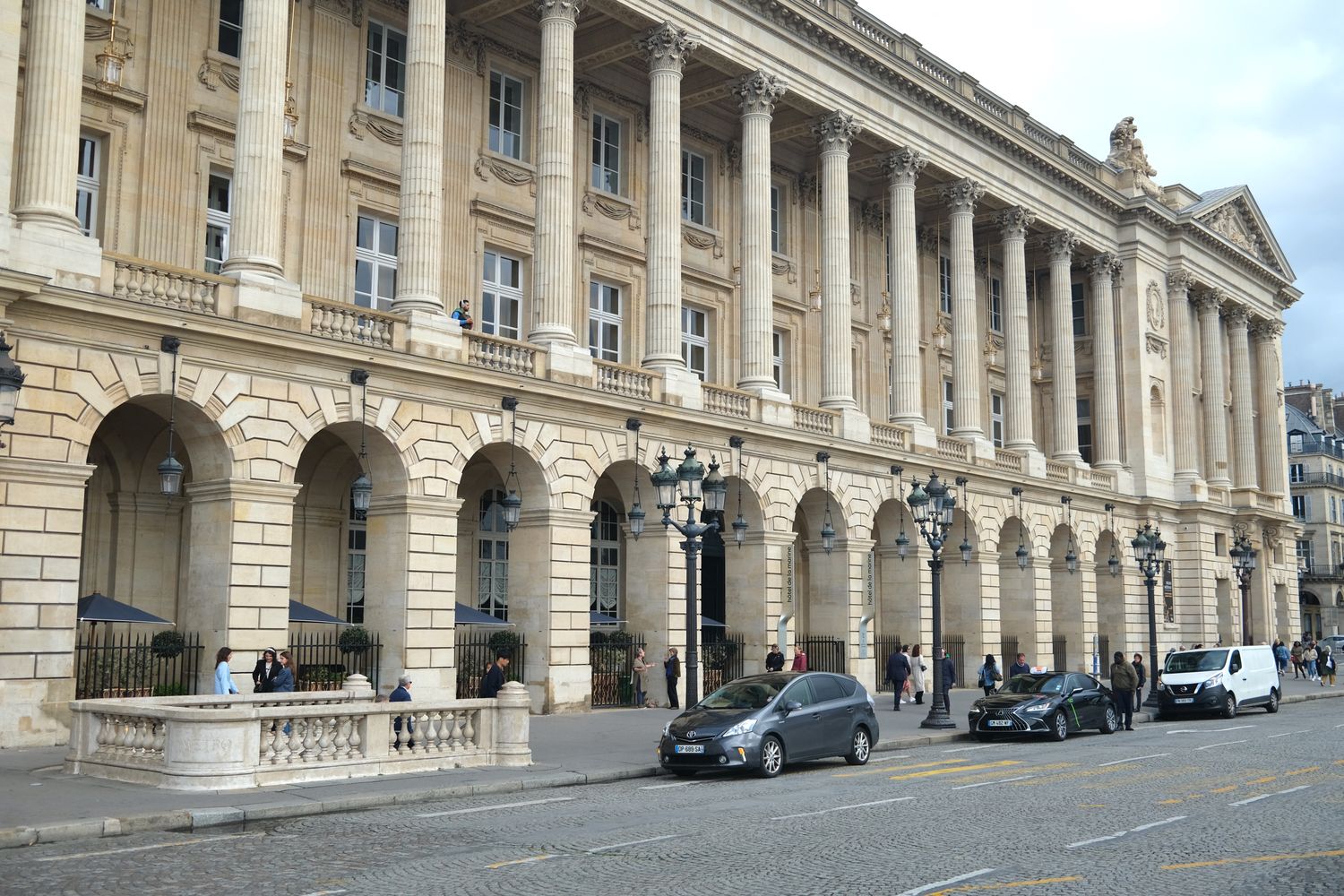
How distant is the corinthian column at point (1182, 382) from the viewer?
56094mm

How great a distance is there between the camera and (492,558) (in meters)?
33.2

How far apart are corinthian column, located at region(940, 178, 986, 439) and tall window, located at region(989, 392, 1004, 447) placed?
322 inches

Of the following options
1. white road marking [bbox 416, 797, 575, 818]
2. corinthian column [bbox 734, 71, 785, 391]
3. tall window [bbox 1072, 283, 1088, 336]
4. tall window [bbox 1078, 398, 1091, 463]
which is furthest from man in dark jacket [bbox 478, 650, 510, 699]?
tall window [bbox 1072, 283, 1088, 336]

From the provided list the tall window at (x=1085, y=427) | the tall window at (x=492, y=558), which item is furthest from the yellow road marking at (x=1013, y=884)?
the tall window at (x=1085, y=427)

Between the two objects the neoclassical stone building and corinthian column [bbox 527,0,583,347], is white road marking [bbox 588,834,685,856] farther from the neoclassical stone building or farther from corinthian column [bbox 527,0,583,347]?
corinthian column [bbox 527,0,583,347]

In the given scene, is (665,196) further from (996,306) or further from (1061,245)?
(996,306)

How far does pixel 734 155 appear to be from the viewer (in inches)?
1594

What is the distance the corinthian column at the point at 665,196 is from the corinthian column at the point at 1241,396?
38.7 m

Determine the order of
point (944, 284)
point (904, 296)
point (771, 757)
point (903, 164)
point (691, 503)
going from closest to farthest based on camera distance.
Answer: point (771, 757) → point (691, 503) → point (904, 296) → point (903, 164) → point (944, 284)

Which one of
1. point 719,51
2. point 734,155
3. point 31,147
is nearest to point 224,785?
point 31,147

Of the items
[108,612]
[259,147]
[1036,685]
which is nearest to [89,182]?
[259,147]

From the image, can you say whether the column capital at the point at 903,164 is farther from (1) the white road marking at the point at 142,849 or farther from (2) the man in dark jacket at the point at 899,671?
(1) the white road marking at the point at 142,849

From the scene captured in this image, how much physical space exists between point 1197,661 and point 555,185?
20314mm

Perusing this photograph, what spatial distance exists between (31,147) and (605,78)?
17.6 meters
